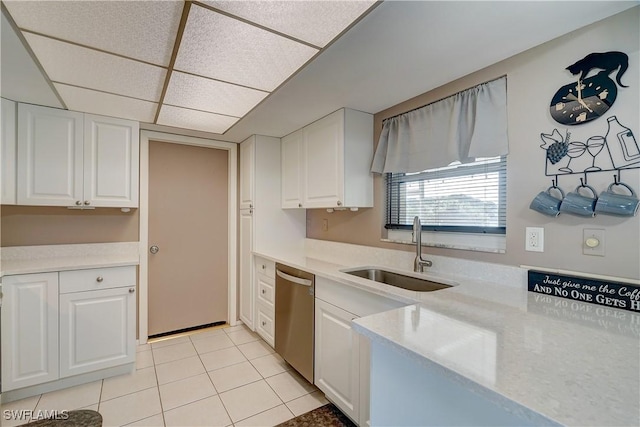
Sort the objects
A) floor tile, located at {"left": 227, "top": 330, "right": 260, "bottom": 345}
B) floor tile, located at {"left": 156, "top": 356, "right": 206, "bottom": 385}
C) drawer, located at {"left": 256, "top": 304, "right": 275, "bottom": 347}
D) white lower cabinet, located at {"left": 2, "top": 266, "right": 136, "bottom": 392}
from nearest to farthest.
A: white lower cabinet, located at {"left": 2, "top": 266, "right": 136, "bottom": 392}
floor tile, located at {"left": 156, "top": 356, "right": 206, "bottom": 385}
drawer, located at {"left": 256, "top": 304, "right": 275, "bottom": 347}
floor tile, located at {"left": 227, "top": 330, "right": 260, "bottom": 345}

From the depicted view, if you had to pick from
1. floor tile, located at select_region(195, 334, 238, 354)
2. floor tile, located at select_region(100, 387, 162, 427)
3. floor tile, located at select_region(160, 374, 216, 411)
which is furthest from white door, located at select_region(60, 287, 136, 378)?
floor tile, located at select_region(195, 334, 238, 354)

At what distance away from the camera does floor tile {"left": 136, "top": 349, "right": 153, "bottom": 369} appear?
2455 millimetres

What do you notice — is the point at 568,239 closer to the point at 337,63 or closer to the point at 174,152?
the point at 337,63

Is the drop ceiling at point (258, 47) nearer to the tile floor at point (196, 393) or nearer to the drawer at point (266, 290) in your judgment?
the drawer at point (266, 290)

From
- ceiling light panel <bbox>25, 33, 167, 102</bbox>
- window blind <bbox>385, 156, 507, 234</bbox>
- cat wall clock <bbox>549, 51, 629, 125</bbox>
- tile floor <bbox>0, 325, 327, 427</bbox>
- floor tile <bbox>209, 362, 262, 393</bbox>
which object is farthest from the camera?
floor tile <bbox>209, 362, 262, 393</bbox>

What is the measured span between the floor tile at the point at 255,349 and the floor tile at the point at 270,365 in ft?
0.23

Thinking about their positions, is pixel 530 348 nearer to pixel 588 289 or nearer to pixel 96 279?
pixel 588 289

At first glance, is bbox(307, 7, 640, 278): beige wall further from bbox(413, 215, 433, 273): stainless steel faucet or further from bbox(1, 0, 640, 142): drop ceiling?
bbox(413, 215, 433, 273): stainless steel faucet

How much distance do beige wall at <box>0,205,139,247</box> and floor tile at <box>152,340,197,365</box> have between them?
1087 millimetres

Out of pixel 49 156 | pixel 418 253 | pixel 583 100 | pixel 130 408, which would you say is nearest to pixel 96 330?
pixel 130 408

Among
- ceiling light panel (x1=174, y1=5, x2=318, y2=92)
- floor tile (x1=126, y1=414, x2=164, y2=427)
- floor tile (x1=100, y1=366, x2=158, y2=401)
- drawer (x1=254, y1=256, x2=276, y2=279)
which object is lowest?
floor tile (x1=100, y1=366, x2=158, y2=401)

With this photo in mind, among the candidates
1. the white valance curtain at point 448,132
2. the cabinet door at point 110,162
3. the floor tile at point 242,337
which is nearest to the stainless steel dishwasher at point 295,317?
the floor tile at point 242,337

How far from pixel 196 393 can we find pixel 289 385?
2.18 ft

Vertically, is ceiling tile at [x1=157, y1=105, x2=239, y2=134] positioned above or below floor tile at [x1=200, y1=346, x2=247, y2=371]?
above
